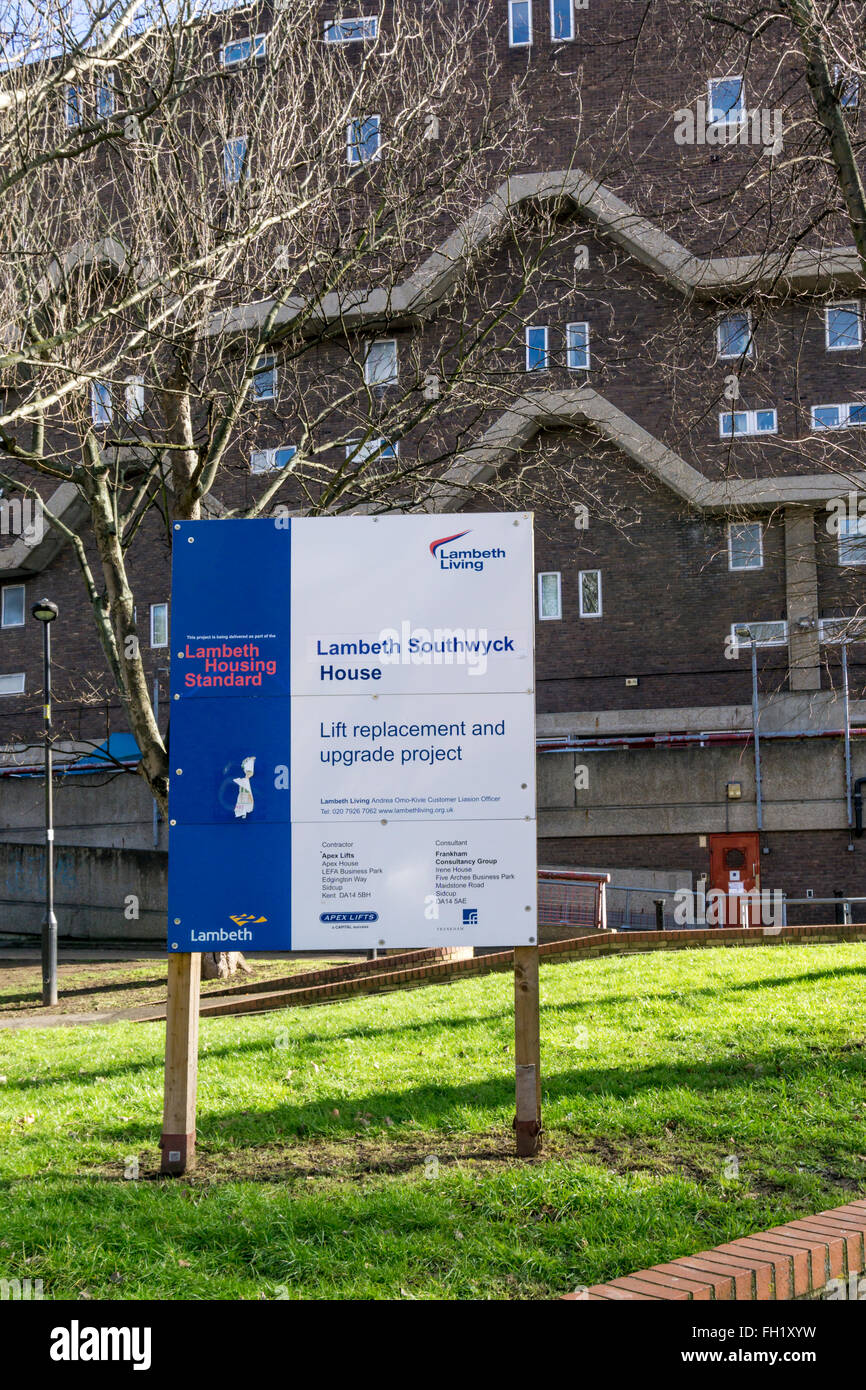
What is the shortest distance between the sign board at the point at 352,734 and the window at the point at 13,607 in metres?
33.1

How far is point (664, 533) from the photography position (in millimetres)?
30875

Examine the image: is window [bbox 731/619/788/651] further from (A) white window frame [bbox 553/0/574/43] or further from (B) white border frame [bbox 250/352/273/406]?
(A) white window frame [bbox 553/0/574/43]

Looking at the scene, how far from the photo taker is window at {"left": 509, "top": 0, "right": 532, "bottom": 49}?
1236 inches

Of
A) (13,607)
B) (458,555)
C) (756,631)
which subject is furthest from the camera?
(13,607)

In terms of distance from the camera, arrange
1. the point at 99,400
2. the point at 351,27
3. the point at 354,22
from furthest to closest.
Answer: the point at 354,22
the point at 351,27
the point at 99,400

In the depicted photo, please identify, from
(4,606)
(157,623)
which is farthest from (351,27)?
(4,606)

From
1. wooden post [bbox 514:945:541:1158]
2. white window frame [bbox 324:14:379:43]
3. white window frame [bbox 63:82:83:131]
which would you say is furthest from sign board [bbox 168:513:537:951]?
white window frame [bbox 324:14:379:43]

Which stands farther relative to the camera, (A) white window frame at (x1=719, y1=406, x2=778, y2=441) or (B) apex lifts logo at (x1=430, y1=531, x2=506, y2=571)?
(A) white window frame at (x1=719, y1=406, x2=778, y2=441)

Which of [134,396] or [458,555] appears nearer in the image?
[458,555]

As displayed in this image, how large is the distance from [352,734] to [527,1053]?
74.9 inches

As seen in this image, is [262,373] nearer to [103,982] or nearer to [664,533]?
[103,982]

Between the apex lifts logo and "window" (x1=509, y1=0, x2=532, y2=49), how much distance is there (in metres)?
29.4

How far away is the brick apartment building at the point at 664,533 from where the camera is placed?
27.5 m
